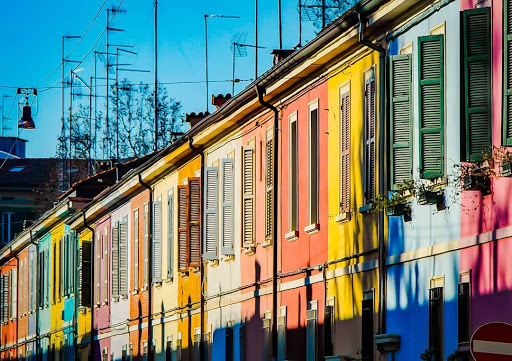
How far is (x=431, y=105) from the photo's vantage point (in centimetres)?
1855

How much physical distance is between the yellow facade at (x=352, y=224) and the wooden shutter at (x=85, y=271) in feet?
80.1

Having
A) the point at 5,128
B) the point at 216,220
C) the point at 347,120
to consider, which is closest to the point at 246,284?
the point at 216,220

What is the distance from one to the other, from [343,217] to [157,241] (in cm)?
1550

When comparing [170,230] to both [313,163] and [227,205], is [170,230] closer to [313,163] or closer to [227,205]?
[227,205]

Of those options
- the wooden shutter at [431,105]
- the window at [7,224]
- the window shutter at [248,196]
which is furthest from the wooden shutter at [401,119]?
the window at [7,224]

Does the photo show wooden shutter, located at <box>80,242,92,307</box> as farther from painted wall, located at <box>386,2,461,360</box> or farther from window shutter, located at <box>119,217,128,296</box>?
painted wall, located at <box>386,2,461,360</box>

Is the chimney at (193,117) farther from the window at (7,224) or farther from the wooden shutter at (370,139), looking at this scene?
the window at (7,224)

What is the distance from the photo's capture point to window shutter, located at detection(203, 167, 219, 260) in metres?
31.8

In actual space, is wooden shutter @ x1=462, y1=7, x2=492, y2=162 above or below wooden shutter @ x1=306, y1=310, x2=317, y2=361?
above

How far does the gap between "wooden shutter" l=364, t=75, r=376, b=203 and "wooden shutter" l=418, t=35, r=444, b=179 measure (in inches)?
106

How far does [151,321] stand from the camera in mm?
38812

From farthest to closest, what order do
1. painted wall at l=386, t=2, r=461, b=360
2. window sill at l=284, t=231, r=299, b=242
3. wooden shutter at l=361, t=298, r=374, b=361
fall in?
window sill at l=284, t=231, r=299, b=242 → wooden shutter at l=361, t=298, r=374, b=361 → painted wall at l=386, t=2, r=461, b=360

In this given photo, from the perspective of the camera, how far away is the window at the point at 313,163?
24797 millimetres

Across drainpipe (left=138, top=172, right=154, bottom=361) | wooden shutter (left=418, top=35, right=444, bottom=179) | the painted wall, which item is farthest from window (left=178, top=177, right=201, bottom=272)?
wooden shutter (left=418, top=35, right=444, bottom=179)
